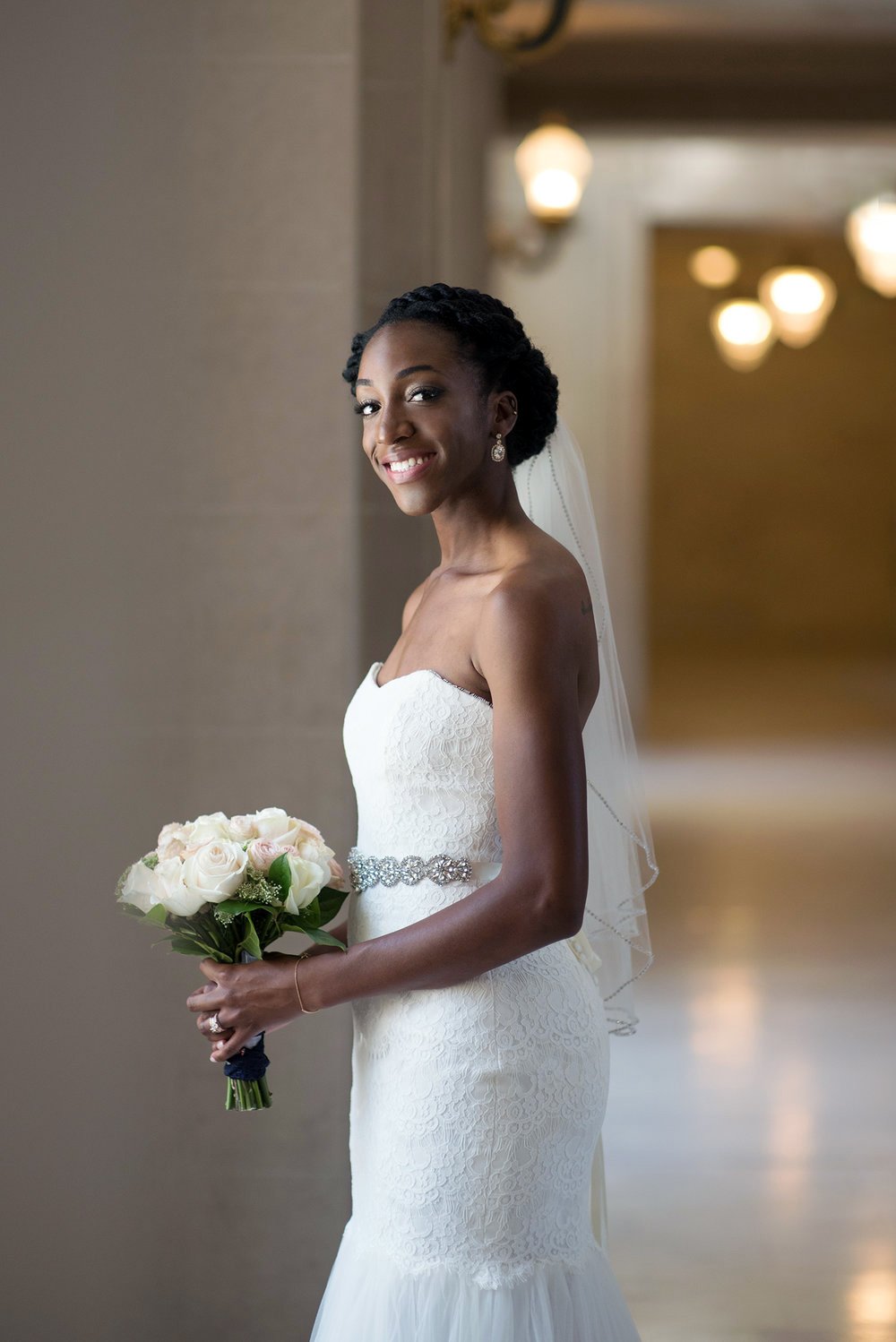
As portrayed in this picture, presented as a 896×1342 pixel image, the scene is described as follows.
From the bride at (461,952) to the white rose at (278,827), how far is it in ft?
0.36

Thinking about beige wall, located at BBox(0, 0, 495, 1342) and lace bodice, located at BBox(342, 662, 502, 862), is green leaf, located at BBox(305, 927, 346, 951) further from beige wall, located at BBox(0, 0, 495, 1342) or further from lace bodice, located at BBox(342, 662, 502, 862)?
beige wall, located at BBox(0, 0, 495, 1342)

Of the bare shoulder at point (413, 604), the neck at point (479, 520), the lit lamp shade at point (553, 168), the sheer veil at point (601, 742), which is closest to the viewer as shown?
the neck at point (479, 520)

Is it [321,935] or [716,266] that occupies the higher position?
[716,266]

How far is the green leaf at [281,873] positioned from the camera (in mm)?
1941

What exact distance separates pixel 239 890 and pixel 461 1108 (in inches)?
15.2

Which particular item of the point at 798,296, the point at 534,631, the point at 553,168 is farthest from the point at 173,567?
the point at 798,296

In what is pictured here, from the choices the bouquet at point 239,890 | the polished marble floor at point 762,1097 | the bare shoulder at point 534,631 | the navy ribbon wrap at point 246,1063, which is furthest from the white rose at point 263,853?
the polished marble floor at point 762,1097

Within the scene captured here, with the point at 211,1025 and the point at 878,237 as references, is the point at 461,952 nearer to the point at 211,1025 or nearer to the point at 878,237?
the point at 211,1025

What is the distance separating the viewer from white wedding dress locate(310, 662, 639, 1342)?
6.42 ft

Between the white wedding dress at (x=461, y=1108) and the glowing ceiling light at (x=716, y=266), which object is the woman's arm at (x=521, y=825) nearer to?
the white wedding dress at (x=461, y=1108)

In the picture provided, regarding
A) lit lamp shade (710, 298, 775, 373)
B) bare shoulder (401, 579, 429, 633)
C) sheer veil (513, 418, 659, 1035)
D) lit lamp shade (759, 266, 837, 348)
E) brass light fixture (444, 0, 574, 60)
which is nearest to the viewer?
bare shoulder (401, 579, 429, 633)

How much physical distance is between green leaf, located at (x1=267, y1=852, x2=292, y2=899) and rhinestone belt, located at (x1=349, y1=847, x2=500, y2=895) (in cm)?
15

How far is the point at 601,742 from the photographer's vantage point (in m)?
2.46

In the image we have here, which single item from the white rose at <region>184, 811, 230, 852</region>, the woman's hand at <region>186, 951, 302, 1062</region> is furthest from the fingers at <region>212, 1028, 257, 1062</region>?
the white rose at <region>184, 811, 230, 852</region>
